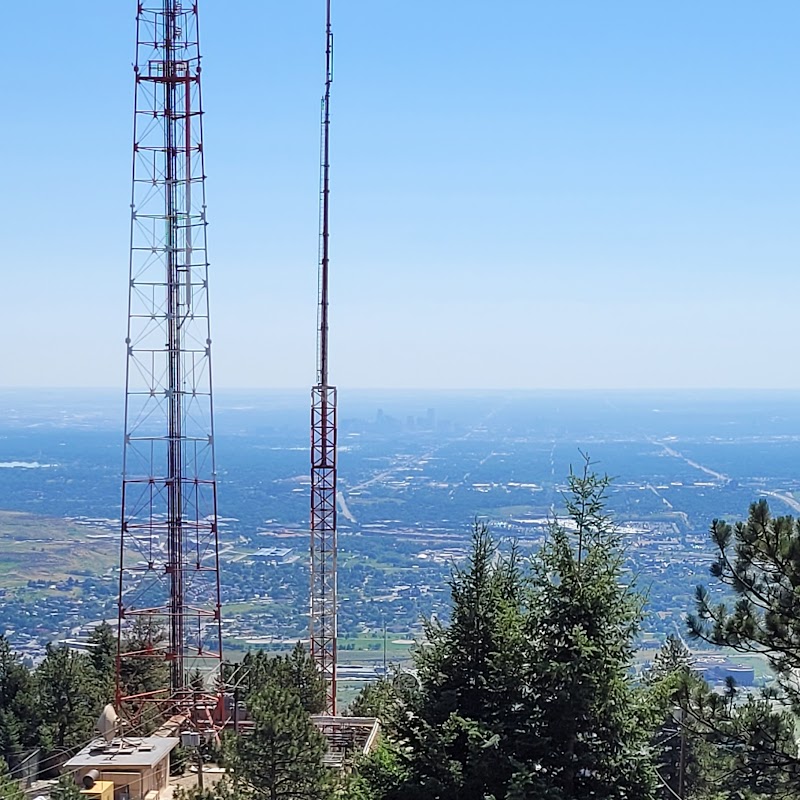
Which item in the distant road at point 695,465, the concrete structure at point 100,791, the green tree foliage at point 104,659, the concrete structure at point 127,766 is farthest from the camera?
the distant road at point 695,465

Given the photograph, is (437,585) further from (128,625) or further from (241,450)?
(241,450)

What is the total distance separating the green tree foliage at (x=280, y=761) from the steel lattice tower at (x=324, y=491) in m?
6.65

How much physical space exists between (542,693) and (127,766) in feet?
26.8

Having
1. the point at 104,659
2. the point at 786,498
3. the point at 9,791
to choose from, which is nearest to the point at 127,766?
the point at 9,791

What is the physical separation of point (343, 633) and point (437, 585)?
36.3 feet

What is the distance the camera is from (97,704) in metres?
17.6

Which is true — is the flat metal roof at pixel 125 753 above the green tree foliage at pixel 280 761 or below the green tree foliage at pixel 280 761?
below

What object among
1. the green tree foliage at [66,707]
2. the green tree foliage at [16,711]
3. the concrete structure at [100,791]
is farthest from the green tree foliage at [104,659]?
the concrete structure at [100,791]

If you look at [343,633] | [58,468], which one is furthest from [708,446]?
[343,633]

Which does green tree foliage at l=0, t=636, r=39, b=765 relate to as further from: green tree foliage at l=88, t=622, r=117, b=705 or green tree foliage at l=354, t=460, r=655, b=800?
green tree foliage at l=354, t=460, r=655, b=800

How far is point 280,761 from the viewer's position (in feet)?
40.2

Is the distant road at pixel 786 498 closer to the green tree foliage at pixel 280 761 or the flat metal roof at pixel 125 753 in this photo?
the flat metal roof at pixel 125 753

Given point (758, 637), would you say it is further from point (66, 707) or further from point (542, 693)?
point (66, 707)

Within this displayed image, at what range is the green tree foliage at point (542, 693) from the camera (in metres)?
7.65
